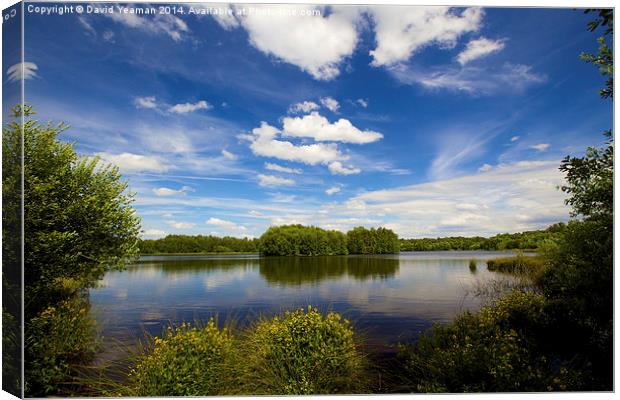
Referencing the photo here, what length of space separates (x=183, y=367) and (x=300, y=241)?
2.87 metres

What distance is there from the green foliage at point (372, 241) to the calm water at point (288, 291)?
55 centimetres

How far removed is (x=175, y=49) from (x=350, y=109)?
8.42 feet

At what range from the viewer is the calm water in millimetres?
5570

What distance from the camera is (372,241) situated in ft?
21.5

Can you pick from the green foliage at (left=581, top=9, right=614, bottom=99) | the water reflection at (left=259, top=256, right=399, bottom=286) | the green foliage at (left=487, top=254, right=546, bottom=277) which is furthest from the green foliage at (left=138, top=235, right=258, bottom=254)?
the green foliage at (left=581, top=9, right=614, bottom=99)

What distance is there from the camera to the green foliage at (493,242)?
5.28 meters

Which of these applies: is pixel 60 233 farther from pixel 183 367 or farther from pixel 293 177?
pixel 293 177

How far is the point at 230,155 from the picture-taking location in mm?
5508

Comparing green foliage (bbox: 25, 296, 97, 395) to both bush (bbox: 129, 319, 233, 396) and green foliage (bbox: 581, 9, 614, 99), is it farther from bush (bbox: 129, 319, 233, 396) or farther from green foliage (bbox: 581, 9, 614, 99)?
green foliage (bbox: 581, 9, 614, 99)

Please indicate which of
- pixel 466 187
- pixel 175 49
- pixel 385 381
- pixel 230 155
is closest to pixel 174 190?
pixel 230 155

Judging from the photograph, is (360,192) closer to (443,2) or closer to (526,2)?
(443,2)

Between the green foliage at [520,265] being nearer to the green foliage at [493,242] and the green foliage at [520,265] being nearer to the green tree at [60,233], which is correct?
the green foliage at [493,242]

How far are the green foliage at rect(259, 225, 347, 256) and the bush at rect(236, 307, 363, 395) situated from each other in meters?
1.88

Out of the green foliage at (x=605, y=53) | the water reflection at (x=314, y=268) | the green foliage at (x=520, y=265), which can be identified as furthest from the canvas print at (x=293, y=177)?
the water reflection at (x=314, y=268)
